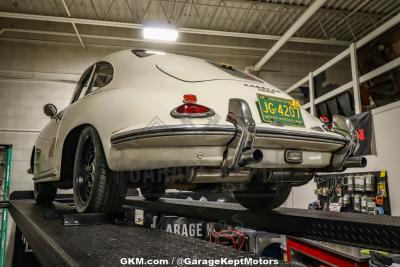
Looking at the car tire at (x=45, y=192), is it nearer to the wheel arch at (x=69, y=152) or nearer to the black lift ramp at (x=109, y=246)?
the wheel arch at (x=69, y=152)

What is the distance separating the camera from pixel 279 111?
1.95m

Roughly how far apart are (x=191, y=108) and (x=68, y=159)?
1387 millimetres

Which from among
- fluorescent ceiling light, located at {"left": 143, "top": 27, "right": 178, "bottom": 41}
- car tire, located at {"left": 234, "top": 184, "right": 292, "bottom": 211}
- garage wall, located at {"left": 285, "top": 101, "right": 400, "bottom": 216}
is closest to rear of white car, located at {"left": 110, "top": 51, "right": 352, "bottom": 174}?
car tire, located at {"left": 234, "top": 184, "right": 292, "bottom": 211}

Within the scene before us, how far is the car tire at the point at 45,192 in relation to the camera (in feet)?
11.5

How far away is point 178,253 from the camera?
3.98 feet

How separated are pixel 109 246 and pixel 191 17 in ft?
25.8

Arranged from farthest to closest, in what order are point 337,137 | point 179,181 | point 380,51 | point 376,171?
point 380,51
point 376,171
point 337,137
point 179,181

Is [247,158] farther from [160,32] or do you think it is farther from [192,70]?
[160,32]

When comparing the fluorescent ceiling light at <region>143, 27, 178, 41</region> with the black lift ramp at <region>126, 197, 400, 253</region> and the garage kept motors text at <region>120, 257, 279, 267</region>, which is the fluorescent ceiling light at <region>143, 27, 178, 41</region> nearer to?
the black lift ramp at <region>126, 197, 400, 253</region>

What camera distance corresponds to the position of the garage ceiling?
759 centimetres

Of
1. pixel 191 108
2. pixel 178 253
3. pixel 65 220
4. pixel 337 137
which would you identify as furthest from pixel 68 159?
pixel 337 137

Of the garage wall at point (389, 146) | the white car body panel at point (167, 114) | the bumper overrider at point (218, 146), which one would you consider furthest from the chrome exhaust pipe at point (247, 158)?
the garage wall at point (389, 146)

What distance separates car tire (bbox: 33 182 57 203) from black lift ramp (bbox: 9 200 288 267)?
174 centimetres

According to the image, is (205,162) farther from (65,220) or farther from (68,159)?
(68,159)
